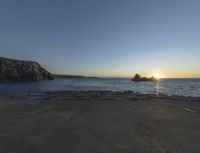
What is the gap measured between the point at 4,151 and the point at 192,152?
586cm

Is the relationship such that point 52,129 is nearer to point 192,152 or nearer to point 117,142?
point 117,142

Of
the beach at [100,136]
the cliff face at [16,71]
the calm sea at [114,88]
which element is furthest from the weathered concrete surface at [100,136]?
the cliff face at [16,71]

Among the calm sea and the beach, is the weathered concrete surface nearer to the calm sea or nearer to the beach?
the beach

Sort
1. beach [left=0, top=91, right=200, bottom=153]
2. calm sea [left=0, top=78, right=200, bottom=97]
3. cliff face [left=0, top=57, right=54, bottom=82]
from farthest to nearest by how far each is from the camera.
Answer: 1. cliff face [left=0, top=57, right=54, bottom=82]
2. calm sea [left=0, top=78, right=200, bottom=97]
3. beach [left=0, top=91, right=200, bottom=153]

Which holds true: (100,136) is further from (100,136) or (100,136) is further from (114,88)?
(114,88)

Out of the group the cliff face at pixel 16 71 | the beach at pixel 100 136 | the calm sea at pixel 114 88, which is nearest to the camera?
the beach at pixel 100 136

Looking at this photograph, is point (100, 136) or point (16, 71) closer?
point (100, 136)

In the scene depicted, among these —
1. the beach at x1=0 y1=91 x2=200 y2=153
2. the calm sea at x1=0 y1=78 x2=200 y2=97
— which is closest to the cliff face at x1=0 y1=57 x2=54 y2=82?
the calm sea at x1=0 y1=78 x2=200 y2=97

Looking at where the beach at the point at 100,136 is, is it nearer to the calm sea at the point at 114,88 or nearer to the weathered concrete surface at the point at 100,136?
the weathered concrete surface at the point at 100,136

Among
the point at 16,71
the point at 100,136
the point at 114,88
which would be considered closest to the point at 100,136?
the point at 100,136

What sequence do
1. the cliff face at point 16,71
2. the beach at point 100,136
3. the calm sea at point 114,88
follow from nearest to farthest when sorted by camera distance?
the beach at point 100,136 → the calm sea at point 114,88 → the cliff face at point 16,71

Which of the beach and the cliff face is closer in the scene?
the beach

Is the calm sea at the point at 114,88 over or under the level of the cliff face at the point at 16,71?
under

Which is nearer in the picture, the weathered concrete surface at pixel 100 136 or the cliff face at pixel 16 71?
the weathered concrete surface at pixel 100 136
